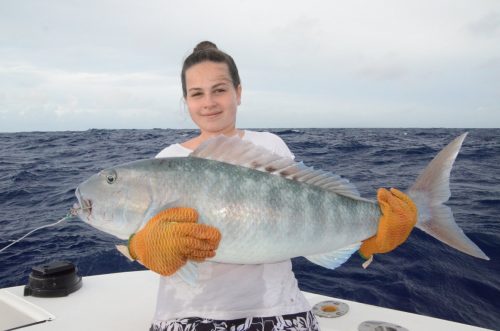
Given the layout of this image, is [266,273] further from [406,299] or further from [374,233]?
[406,299]

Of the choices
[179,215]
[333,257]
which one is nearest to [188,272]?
[179,215]

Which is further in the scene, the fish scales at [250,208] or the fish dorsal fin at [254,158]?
the fish dorsal fin at [254,158]

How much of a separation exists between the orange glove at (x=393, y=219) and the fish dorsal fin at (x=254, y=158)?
1.13ft

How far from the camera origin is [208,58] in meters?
3.75

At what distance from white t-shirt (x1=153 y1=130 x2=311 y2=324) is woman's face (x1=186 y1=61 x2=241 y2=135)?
4.57 ft

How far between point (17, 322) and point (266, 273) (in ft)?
10.1

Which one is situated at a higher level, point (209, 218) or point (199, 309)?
point (209, 218)

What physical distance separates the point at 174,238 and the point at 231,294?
2.72 ft

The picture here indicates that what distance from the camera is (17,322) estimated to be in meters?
4.34

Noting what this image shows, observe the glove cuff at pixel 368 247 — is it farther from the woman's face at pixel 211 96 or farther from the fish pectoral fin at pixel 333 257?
the woman's face at pixel 211 96

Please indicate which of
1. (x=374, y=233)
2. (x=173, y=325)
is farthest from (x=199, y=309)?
(x=374, y=233)

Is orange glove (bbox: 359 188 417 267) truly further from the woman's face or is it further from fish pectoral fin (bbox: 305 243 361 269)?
the woman's face

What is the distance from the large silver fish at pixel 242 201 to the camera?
285cm

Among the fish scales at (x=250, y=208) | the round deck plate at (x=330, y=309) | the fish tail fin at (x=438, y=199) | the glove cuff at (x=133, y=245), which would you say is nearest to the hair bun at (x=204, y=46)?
the fish scales at (x=250, y=208)
